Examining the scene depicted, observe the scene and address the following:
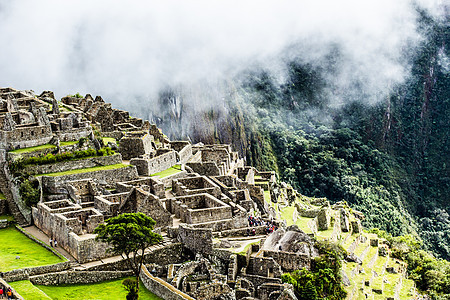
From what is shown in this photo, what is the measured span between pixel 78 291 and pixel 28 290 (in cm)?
252

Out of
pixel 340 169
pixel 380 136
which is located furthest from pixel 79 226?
pixel 380 136

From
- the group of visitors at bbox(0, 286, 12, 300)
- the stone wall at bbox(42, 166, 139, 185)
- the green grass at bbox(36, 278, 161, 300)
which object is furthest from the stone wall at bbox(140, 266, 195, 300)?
the stone wall at bbox(42, 166, 139, 185)

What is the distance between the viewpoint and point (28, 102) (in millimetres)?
48906

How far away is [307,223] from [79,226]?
20.5 m

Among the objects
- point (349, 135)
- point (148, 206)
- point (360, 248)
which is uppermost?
point (148, 206)

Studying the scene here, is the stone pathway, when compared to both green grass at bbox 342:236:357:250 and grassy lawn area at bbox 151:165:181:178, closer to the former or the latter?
grassy lawn area at bbox 151:165:181:178

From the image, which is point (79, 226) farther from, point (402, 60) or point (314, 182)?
point (402, 60)

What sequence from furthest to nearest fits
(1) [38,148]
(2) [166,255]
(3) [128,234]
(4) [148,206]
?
(1) [38,148] → (4) [148,206] → (2) [166,255] → (3) [128,234]

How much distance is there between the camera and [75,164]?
4088 centimetres

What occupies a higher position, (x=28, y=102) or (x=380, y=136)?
(x=28, y=102)

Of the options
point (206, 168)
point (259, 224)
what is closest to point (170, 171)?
point (206, 168)

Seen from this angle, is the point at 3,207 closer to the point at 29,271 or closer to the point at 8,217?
the point at 8,217

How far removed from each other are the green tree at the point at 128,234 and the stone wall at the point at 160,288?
533mm

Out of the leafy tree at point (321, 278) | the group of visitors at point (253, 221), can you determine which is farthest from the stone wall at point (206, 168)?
the leafy tree at point (321, 278)
